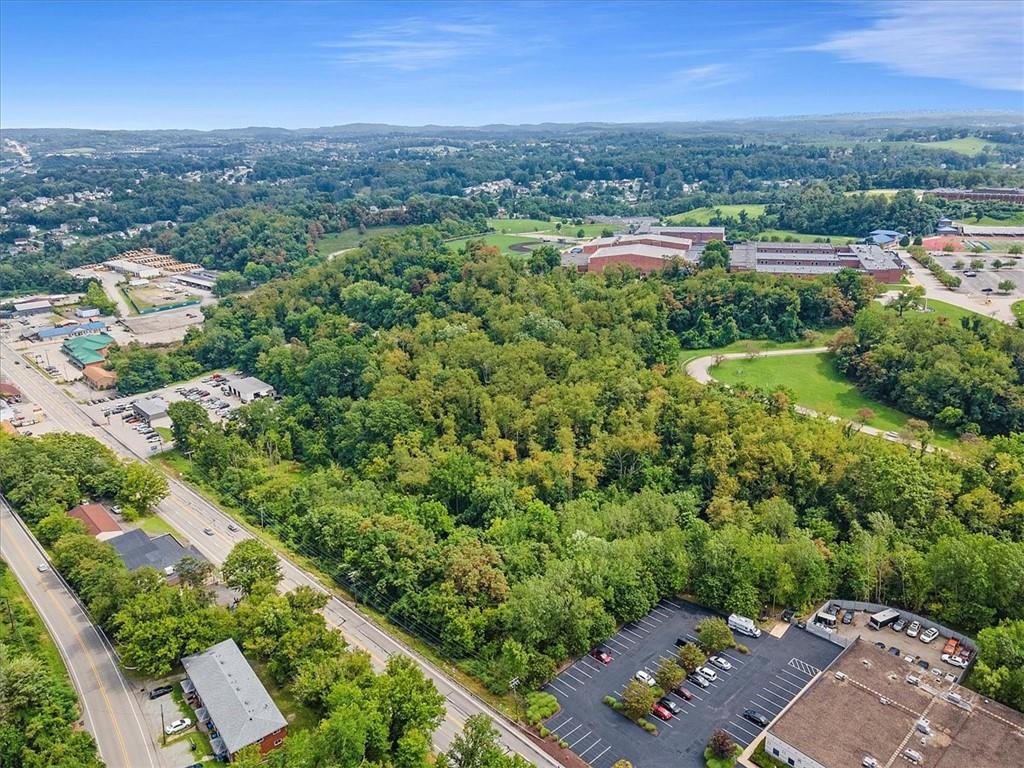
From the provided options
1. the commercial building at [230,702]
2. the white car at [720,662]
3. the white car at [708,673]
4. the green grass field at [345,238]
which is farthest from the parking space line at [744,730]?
the green grass field at [345,238]

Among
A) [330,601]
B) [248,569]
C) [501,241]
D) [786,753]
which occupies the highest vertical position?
[501,241]

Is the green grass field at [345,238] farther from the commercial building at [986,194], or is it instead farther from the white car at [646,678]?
the white car at [646,678]

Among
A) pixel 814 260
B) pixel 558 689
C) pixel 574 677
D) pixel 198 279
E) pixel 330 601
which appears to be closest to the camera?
pixel 558 689

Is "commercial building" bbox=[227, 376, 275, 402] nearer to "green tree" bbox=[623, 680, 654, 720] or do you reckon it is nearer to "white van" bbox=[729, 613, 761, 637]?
"white van" bbox=[729, 613, 761, 637]

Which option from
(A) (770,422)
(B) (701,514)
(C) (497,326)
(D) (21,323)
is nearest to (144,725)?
(B) (701,514)

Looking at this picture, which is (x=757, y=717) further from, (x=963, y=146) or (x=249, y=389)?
(x=963, y=146)

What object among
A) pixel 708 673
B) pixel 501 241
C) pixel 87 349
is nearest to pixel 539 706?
pixel 708 673

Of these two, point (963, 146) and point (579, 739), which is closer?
point (579, 739)

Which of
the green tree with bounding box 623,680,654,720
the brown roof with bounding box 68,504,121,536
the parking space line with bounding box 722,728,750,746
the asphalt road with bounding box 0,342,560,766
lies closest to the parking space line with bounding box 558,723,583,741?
the asphalt road with bounding box 0,342,560,766

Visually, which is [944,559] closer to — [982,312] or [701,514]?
[701,514]
